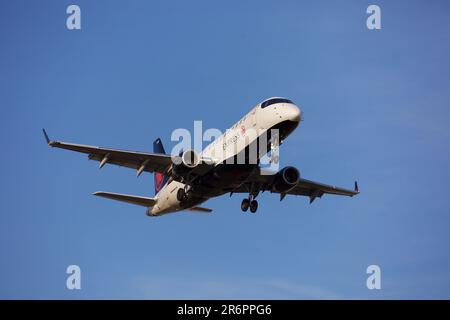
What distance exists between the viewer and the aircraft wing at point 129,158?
44.3 meters

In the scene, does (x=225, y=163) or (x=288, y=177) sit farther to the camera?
(x=288, y=177)

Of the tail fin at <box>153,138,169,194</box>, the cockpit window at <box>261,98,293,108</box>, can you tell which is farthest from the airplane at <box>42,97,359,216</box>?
the tail fin at <box>153,138,169,194</box>

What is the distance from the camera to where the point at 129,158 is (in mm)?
45875

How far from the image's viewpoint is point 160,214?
52.5 metres

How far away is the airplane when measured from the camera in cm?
4294

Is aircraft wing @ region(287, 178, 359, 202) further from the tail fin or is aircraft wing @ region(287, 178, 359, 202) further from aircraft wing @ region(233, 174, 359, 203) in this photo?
the tail fin

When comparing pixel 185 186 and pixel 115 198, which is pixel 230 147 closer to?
pixel 185 186

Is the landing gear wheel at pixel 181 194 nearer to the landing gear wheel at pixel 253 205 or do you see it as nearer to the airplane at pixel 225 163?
the airplane at pixel 225 163

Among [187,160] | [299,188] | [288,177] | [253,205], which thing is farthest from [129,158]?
[299,188]

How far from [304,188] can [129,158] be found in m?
14.6

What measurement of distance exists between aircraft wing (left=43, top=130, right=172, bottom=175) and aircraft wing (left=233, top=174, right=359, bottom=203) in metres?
6.34

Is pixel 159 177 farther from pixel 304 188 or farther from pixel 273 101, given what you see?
pixel 273 101

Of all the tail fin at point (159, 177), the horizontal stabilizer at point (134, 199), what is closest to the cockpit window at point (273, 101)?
the tail fin at point (159, 177)

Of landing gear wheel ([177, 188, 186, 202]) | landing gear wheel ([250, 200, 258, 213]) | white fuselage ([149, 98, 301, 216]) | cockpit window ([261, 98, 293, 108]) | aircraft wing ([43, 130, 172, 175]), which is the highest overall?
cockpit window ([261, 98, 293, 108])
